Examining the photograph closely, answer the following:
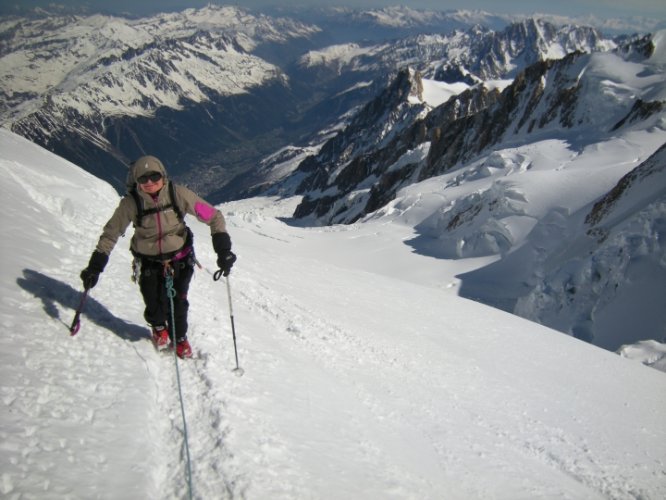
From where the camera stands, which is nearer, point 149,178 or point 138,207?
point 149,178

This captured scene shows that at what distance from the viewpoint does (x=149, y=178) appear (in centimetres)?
603

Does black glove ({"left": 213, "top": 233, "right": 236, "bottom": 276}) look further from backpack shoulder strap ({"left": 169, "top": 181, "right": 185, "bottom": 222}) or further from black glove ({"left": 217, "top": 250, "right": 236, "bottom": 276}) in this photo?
backpack shoulder strap ({"left": 169, "top": 181, "right": 185, "bottom": 222})

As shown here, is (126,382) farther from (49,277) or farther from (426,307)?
(426,307)

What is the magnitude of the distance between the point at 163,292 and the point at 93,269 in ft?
3.39

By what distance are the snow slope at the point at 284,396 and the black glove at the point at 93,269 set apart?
744 mm

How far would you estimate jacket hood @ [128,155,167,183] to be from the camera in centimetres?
597

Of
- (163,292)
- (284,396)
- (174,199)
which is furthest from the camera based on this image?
(163,292)

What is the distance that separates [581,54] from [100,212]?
7918cm

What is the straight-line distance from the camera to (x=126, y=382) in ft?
18.4

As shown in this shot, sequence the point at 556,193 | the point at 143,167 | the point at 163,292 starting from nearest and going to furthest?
1. the point at 143,167
2. the point at 163,292
3. the point at 556,193

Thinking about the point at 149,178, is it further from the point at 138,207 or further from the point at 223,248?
the point at 223,248

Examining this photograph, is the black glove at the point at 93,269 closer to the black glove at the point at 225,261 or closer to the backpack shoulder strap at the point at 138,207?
the backpack shoulder strap at the point at 138,207

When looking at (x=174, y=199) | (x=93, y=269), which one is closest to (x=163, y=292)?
(x=93, y=269)

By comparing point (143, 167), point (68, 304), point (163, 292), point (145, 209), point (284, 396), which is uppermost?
point (143, 167)
